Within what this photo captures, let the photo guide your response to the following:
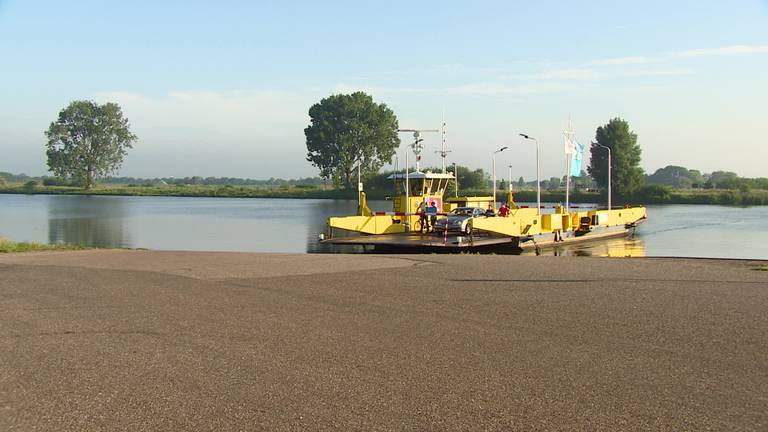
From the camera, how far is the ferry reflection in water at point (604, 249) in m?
28.8

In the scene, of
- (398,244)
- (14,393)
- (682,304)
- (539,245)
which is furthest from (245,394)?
(539,245)

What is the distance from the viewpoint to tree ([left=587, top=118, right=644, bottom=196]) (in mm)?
93688

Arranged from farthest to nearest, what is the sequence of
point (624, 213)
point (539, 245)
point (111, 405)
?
1. point (624, 213)
2. point (539, 245)
3. point (111, 405)

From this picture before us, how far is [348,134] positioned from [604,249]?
76.6 meters

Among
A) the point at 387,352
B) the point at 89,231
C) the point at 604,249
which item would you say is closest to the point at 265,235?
the point at 89,231

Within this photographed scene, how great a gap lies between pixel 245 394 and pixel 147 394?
2.85 feet

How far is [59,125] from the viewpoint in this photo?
130250 mm

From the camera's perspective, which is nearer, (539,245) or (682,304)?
(682,304)

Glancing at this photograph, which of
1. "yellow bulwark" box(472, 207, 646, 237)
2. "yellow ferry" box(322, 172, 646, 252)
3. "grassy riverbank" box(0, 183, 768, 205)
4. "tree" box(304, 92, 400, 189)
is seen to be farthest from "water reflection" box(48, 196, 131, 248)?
"tree" box(304, 92, 400, 189)

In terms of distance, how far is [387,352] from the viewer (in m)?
7.48

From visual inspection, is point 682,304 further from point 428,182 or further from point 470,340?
point 428,182

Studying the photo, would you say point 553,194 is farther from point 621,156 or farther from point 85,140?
point 85,140

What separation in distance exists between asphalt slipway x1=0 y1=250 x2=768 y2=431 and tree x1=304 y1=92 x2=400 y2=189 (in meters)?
92.5

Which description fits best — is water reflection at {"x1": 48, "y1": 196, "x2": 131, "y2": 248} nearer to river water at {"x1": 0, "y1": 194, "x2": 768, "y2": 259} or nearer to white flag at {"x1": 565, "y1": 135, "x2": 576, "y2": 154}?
river water at {"x1": 0, "y1": 194, "x2": 768, "y2": 259}
